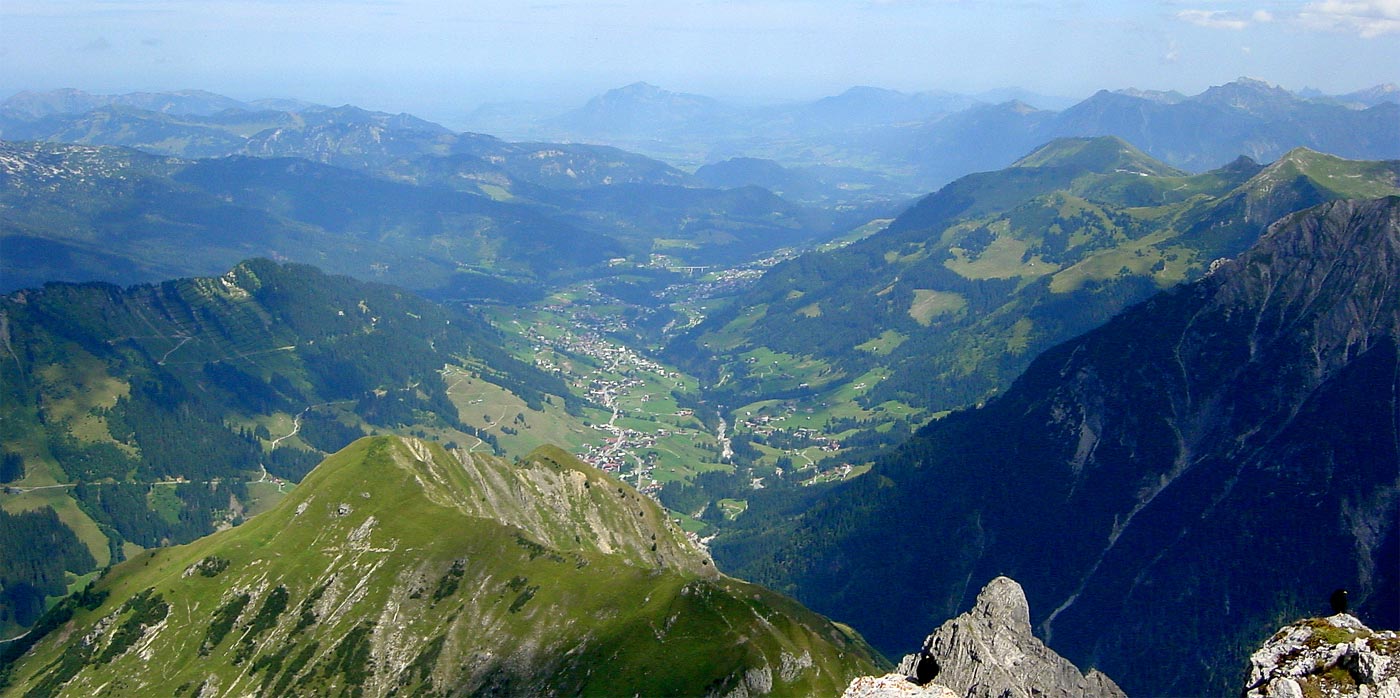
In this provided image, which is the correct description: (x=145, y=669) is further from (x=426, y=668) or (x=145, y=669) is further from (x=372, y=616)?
(x=426, y=668)

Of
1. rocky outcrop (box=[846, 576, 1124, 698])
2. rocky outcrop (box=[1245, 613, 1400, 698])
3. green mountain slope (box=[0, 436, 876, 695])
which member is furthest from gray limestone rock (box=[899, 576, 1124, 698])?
green mountain slope (box=[0, 436, 876, 695])

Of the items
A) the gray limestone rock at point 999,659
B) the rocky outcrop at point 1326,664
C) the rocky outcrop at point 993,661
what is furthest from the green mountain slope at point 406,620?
the rocky outcrop at point 1326,664

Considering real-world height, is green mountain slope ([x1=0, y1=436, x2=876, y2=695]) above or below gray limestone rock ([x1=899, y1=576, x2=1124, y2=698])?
below

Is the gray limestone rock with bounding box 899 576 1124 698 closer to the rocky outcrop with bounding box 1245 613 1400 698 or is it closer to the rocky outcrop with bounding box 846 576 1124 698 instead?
the rocky outcrop with bounding box 846 576 1124 698

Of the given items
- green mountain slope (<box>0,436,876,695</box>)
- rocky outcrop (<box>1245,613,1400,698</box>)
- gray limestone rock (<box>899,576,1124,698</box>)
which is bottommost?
green mountain slope (<box>0,436,876,695</box>)

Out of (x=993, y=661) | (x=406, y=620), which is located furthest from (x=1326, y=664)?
(x=406, y=620)

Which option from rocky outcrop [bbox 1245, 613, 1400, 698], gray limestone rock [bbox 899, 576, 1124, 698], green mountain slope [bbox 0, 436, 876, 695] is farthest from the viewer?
green mountain slope [bbox 0, 436, 876, 695]

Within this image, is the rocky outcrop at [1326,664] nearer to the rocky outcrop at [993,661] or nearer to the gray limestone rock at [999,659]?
the rocky outcrop at [993,661]

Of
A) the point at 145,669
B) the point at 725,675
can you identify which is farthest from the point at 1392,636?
the point at 145,669
